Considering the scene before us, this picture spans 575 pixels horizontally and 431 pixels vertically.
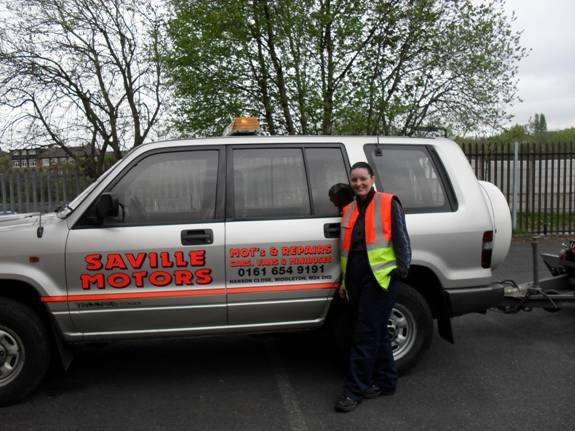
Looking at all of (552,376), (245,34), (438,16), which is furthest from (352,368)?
(438,16)

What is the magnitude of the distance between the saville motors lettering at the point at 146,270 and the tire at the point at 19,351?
475 mm

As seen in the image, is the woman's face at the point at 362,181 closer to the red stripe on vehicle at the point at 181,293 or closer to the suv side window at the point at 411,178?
the suv side window at the point at 411,178

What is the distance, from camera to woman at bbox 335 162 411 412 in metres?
3.57

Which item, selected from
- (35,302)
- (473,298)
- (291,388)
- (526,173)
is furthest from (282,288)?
(526,173)

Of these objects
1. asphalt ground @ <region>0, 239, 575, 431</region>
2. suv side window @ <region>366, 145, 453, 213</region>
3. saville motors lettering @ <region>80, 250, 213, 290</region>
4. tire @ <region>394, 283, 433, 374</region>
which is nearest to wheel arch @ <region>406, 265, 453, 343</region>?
tire @ <region>394, 283, 433, 374</region>

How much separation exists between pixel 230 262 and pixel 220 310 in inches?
14.4

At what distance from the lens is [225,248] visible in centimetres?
374

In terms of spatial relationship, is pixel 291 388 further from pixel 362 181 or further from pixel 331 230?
pixel 362 181

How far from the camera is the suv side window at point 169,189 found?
3.75m

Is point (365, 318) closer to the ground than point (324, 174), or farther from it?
closer to the ground

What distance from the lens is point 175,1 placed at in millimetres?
11836

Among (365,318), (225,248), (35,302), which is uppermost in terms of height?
(225,248)

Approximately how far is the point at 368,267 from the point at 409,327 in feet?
2.65

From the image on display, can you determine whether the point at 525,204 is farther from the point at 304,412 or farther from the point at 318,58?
the point at 304,412
